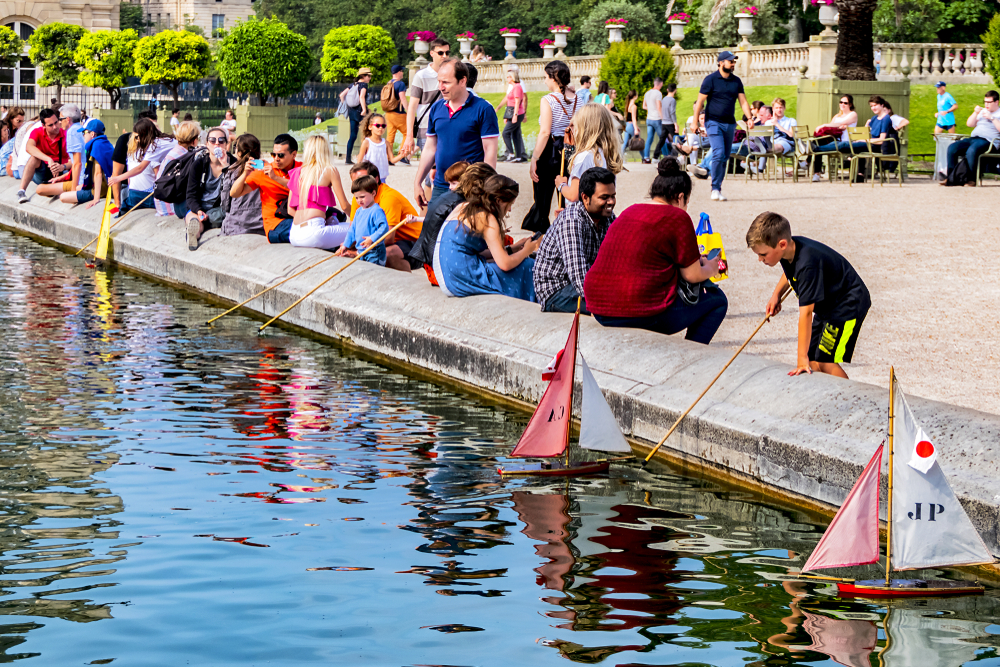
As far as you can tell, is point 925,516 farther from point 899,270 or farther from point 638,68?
point 638,68

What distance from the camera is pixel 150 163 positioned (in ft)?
49.3

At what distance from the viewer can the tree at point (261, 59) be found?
39.6 metres

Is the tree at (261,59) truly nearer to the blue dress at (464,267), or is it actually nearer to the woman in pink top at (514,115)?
the woman in pink top at (514,115)

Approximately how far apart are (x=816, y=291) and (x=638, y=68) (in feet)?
98.9

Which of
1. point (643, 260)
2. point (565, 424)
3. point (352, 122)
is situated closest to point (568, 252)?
point (643, 260)

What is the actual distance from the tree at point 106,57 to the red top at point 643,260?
135 feet

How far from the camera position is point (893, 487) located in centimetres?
476

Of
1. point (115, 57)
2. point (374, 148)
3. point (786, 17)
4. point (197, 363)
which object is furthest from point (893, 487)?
point (786, 17)

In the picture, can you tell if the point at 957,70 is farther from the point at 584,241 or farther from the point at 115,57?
the point at 584,241

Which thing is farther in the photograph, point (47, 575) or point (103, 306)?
point (103, 306)

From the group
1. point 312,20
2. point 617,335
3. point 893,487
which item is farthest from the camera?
point 312,20

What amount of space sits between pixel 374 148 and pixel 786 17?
39.7 meters

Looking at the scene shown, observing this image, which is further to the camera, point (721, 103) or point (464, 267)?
point (721, 103)

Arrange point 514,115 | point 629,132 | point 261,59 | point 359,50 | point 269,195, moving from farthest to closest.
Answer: point 359,50 → point 261,59 → point 629,132 → point 514,115 → point 269,195
